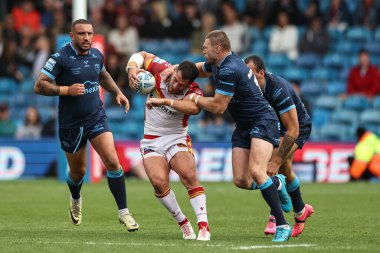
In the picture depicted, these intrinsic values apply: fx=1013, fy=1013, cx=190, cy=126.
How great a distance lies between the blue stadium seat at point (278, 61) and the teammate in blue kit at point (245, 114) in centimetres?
1363

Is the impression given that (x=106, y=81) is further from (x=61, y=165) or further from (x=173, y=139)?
(x=61, y=165)

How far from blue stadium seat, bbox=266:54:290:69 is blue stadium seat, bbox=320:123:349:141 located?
245cm

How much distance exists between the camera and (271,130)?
464 inches

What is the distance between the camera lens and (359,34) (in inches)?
990

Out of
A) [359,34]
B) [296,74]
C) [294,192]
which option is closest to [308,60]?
[296,74]

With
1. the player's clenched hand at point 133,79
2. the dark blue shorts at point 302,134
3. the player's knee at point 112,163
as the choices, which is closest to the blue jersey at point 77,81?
the player's knee at point 112,163

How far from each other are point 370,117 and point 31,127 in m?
8.36

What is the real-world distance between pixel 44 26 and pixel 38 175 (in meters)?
6.09

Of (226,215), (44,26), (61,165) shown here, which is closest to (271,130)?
(226,215)

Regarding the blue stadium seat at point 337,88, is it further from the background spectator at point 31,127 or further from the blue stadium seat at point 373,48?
the background spectator at point 31,127

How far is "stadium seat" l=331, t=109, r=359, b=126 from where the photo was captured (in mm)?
23953

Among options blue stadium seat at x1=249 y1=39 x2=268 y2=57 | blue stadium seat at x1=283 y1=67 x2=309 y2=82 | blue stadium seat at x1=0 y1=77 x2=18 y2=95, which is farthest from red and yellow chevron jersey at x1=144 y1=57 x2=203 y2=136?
blue stadium seat at x1=0 y1=77 x2=18 y2=95

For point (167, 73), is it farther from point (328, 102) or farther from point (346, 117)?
point (328, 102)

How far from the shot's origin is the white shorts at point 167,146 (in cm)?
1184
